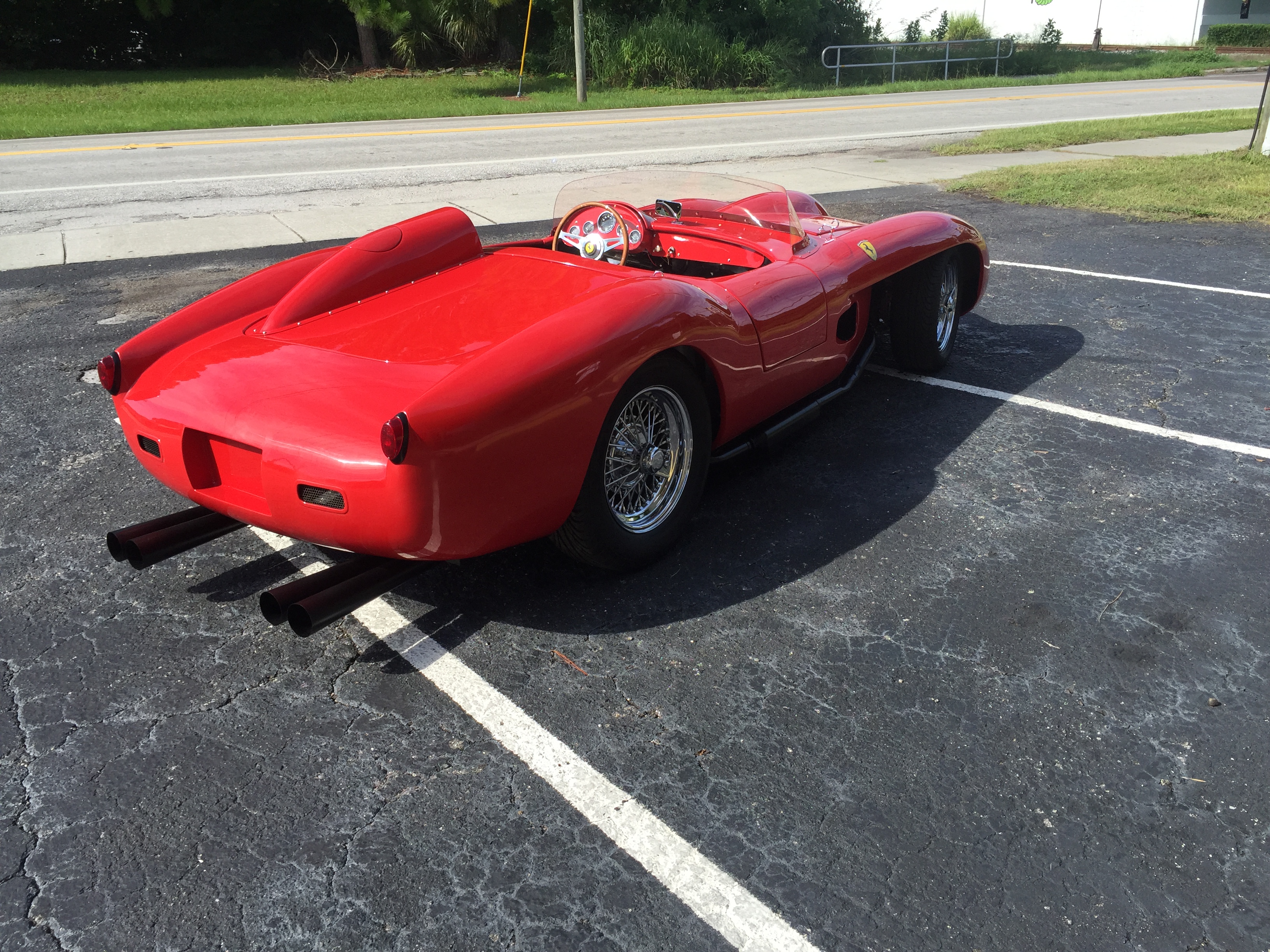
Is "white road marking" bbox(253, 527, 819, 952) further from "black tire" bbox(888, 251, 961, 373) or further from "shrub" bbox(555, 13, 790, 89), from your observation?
"shrub" bbox(555, 13, 790, 89)

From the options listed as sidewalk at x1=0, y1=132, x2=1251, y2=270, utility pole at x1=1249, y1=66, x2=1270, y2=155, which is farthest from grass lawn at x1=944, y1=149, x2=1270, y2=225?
sidewalk at x1=0, y1=132, x2=1251, y2=270

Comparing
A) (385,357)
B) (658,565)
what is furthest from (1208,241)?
(385,357)

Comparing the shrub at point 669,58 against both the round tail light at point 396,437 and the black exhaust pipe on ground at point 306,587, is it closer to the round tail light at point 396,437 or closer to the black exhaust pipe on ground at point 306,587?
the black exhaust pipe on ground at point 306,587

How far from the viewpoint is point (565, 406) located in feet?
9.68

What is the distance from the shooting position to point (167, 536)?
3.23 m

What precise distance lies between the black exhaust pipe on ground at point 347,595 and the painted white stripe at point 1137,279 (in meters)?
6.16

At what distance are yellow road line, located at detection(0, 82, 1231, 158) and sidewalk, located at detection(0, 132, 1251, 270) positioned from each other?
519 cm

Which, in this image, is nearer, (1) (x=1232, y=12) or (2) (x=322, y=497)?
(2) (x=322, y=497)

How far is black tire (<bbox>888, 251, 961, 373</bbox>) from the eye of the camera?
Answer: 16.5 ft

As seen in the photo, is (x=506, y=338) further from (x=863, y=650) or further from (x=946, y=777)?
(x=946, y=777)

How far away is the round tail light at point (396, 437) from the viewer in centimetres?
261

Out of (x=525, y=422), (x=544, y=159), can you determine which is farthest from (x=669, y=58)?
(x=525, y=422)

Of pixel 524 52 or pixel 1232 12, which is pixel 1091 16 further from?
pixel 524 52

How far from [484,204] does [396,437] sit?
8355mm
